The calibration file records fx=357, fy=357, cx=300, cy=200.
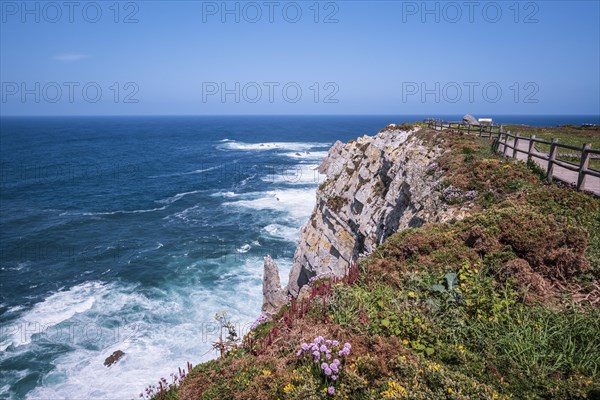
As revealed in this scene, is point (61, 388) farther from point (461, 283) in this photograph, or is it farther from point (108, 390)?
point (461, 283)

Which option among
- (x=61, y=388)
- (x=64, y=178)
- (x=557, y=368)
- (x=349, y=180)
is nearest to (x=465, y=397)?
(x=557, y=368)

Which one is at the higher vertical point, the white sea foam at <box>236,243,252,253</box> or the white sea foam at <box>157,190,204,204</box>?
the white sea foam at <box>157,190,204,204</box>

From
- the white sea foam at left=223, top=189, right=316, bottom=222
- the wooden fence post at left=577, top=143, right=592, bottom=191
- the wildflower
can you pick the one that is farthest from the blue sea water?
the wooden fence post at left=577, top=143, right=592, bottom=191

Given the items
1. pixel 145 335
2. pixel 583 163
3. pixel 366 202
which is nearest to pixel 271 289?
pixel 145 335

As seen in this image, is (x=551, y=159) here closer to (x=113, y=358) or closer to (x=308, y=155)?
(x=113, y=358)

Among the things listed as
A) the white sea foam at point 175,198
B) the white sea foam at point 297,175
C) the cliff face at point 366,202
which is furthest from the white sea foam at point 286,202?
the cliff face at point 366,202

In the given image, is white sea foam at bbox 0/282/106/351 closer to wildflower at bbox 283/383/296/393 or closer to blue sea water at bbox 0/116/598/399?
blue sea water at bbox 0/116/598/399
